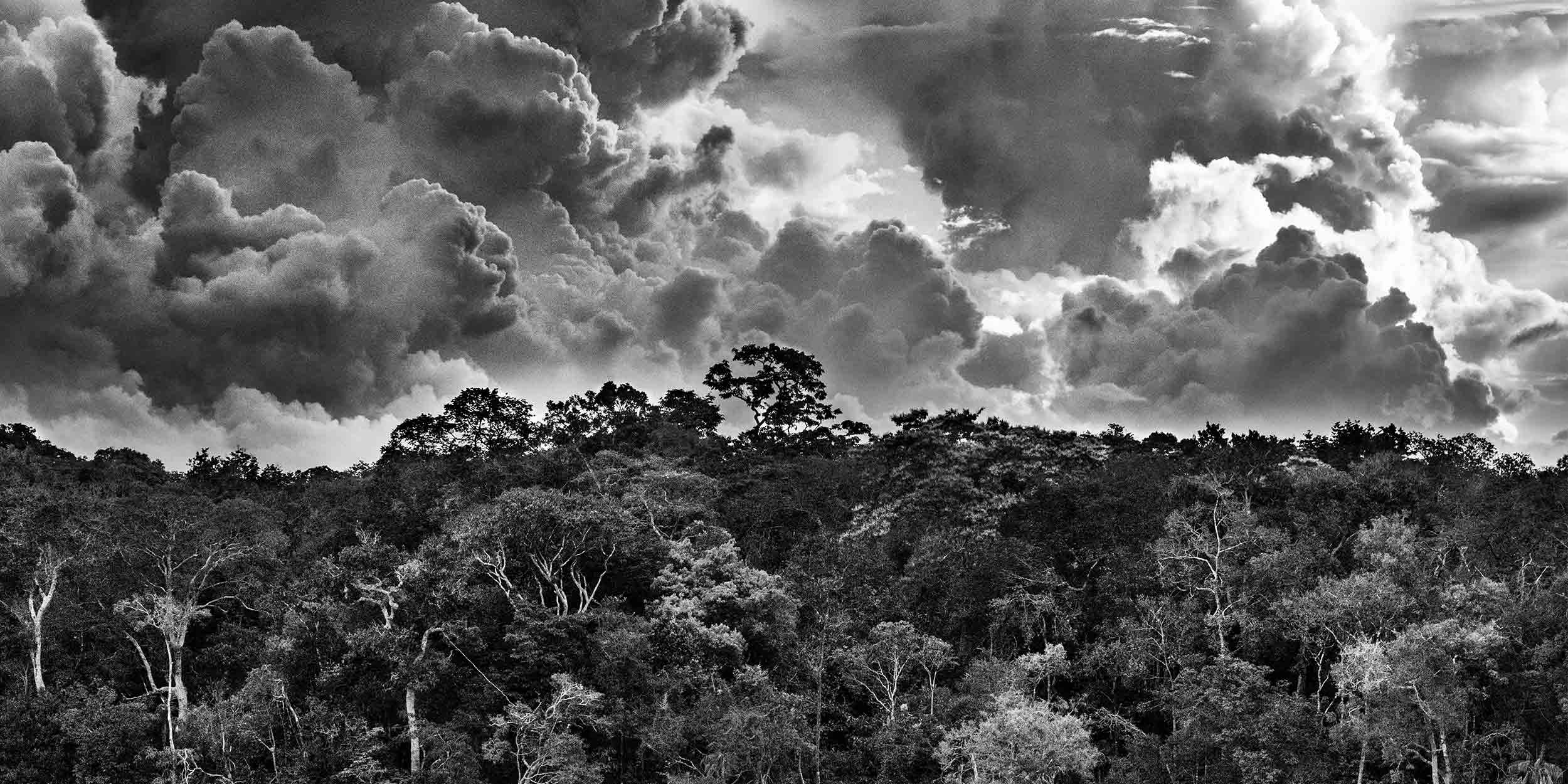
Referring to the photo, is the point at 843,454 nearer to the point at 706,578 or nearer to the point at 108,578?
the point at 706,578

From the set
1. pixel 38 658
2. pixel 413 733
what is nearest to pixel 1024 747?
pixel 413 733

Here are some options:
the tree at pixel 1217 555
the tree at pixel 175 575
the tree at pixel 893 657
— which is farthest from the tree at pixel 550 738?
the tree at pixel 1217 555

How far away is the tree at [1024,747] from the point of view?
111 ft

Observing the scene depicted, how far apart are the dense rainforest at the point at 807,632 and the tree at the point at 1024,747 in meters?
0.10

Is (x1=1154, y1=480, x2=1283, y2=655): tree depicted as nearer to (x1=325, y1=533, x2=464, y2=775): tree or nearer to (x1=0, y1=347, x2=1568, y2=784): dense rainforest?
(x1=0, y1=347, x2=1568, y2=784): dense rainforest

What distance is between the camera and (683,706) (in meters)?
38.8

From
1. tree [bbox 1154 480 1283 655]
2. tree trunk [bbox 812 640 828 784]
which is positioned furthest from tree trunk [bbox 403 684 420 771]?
tree [bbox 1154 480 1283 655]

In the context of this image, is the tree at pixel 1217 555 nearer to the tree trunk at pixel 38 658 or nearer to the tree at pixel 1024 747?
the tree at pixel 1024 747

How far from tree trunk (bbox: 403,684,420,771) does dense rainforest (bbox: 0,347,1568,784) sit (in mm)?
115

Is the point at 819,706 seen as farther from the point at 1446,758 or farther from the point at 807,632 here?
the point at 1446,758

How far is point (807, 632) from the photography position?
4125 centimetres

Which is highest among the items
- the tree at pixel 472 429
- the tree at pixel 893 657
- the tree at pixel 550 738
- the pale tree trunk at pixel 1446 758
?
the tree at pixel 472 429

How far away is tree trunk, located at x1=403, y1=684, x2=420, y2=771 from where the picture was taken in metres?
35.7

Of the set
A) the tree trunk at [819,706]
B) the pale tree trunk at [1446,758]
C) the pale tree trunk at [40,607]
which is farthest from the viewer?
the pale tree trunk at [40,607]
